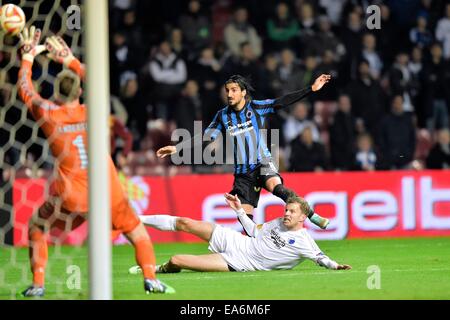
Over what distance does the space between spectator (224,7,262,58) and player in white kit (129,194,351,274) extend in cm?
623

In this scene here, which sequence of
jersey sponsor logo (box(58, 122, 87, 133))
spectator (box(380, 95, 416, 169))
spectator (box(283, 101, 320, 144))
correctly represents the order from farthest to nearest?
spectator (box(283, 101, 320, 144)), spectator (box(380, 95, 416, 169)), jersey sponsor logo (box(58, 122, 87, 133))

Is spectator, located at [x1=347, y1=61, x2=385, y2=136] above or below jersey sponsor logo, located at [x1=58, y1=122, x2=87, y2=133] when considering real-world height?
above

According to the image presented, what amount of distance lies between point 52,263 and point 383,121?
5683mm

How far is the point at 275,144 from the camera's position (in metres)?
13.1

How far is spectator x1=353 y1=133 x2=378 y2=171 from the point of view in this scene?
14.0 meters

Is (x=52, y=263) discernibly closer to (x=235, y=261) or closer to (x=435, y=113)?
(x=235, y=261)

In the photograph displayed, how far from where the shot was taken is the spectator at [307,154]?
13.9 meters

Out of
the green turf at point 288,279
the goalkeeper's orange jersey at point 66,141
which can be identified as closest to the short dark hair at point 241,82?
the green turf at point 288,279

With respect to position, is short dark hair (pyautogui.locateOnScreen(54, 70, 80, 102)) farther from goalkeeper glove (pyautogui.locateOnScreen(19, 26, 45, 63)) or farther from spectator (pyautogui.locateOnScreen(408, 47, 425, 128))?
spectator (pyautogui.locateOnScreen(408, 47, 425, 128))

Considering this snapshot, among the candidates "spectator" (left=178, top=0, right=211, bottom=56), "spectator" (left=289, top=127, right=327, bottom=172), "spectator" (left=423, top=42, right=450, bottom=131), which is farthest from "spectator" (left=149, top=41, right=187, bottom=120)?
"spectator" (left=423, top=42, right=450, bottom=131)

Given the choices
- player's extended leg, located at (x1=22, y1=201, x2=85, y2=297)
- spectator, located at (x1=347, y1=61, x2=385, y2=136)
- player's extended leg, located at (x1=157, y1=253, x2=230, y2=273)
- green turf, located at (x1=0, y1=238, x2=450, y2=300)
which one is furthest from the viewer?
spectator, located at (x1=347, y1=61, x2=385, y2=136)

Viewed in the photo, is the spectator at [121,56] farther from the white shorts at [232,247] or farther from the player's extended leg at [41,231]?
the player's extended leg at [41,231]

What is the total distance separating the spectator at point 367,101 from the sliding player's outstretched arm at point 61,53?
7.73m
